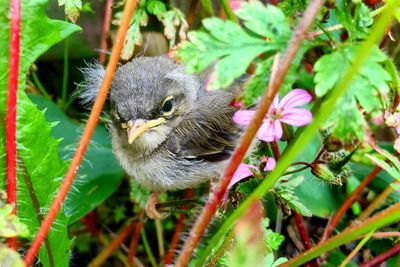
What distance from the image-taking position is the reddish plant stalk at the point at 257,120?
0.69 meters

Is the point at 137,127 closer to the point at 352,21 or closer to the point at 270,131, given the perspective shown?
the point at 270,131

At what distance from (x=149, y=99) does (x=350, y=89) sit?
0.80m

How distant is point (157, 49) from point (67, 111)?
0.39 meters

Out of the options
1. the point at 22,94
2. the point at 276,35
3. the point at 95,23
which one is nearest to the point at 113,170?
the point at 95,23

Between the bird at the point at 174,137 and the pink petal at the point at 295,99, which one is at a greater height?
the pink petal at the point at 295,99

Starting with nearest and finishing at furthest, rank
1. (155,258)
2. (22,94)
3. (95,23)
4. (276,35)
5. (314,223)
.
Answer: (276,35) → (22,94) → (314,223) → (155,258) → (95,23)

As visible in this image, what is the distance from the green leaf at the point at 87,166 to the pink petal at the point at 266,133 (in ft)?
2.18

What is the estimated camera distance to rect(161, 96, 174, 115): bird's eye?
5.14ft

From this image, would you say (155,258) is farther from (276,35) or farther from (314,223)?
(276,35)

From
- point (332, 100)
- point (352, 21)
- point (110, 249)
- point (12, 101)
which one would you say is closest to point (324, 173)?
point (352, 21)

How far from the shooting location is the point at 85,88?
1758 millimetres

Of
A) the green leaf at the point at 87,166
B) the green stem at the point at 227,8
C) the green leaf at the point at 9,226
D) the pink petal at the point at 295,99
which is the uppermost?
the green stem at the point at 227,8

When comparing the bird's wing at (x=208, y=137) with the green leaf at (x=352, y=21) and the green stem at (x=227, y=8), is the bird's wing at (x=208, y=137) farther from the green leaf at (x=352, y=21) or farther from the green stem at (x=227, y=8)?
the green leaf at (x=352, y=21)

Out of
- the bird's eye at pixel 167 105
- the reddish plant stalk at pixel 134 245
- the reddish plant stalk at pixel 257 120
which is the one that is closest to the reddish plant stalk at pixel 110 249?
the reddish plant stalk at pixel 134 245
